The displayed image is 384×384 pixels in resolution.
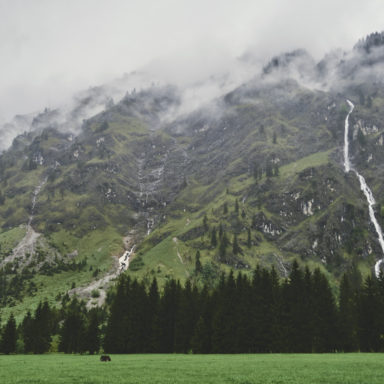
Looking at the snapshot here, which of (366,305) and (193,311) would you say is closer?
(366,305)

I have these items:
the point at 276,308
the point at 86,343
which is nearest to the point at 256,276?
the point at 276,308

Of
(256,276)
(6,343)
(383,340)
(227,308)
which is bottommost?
(6,343)

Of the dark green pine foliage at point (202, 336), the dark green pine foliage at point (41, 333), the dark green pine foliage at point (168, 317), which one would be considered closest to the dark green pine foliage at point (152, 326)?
the dark green pine foliage at point (168, 317)

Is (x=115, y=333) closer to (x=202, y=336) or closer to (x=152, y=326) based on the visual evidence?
(x=152, y=326)

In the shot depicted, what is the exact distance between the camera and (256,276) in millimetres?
84312

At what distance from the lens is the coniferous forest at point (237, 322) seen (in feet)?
243

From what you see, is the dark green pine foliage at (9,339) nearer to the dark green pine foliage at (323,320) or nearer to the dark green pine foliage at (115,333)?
the dark green pine foliage at (115,333)

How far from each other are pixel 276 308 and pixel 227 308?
37.8 ft

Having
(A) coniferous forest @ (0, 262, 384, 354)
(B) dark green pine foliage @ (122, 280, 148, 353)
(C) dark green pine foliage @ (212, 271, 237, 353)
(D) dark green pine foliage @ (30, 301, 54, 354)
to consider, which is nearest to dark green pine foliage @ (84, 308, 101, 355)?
(A) coniferous forest @ (0, 262, 384, 354)

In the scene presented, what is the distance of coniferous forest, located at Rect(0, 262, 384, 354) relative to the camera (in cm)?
7400

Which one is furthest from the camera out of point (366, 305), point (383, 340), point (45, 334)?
point (45, 334)

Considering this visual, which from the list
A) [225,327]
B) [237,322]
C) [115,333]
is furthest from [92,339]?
[237,322]

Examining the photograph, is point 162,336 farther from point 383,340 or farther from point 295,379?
point 295,379

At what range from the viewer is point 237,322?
3022 inches
